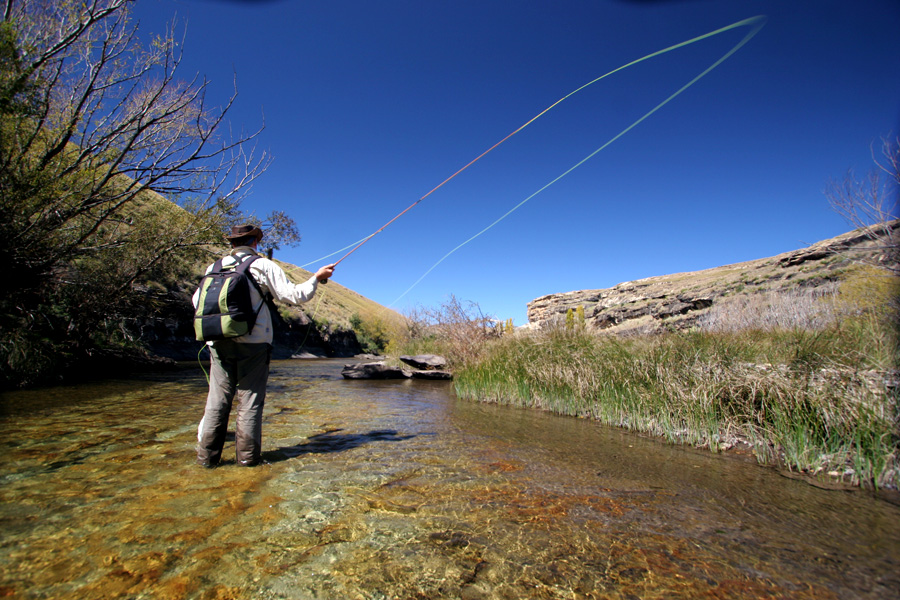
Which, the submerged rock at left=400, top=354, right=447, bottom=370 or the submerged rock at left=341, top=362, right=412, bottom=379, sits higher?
the submerged rock at left=400, top=354, right=447, bottom=370

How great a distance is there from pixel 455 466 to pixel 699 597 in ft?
8.35

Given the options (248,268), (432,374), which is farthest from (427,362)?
(248,268)

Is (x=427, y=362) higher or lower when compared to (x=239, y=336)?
lower

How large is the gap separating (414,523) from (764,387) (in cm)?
498

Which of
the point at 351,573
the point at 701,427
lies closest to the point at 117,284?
the point at 351,573

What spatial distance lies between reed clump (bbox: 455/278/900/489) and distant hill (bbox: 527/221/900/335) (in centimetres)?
248

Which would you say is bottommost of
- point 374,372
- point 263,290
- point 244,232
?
point 374,372

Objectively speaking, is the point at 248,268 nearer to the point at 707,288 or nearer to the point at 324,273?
the point at 324,273

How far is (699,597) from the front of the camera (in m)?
2.18

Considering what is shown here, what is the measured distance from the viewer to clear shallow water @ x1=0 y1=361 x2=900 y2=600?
2211 millimetres

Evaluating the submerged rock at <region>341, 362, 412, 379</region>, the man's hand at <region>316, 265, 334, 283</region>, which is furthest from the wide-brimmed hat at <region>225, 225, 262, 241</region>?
the submerged rock at <region>341, 362, 412, 379</region>

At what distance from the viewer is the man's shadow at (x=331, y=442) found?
4617 mm

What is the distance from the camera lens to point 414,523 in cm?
293

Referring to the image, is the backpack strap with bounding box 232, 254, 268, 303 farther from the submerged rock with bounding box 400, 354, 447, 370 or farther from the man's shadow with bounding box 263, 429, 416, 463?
the submerged rock with bounding box 400, 354, 447, 370
